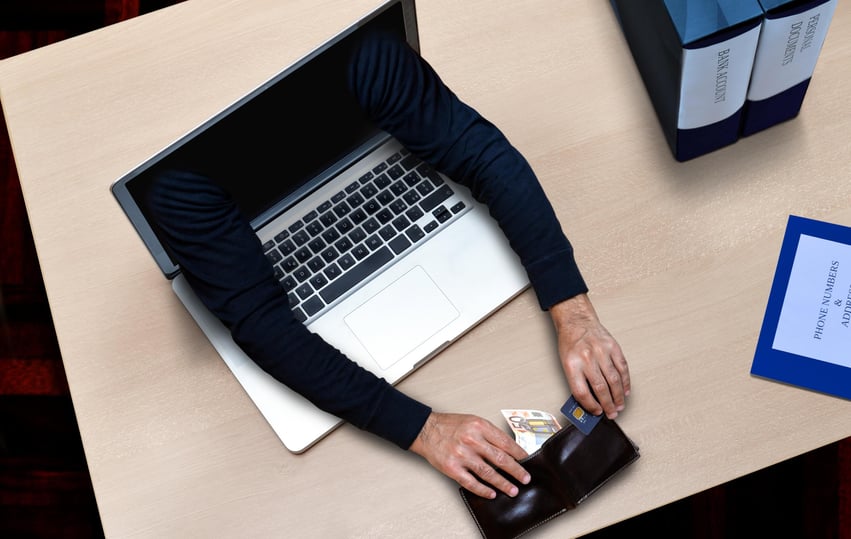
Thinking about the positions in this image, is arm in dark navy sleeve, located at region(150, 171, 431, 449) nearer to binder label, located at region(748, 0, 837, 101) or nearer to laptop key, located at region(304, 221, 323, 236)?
laptop key, located at region(304, 221, 323, 236)

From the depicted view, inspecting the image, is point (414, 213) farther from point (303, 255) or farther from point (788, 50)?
point (788, 50)

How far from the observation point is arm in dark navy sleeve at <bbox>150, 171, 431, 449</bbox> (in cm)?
107

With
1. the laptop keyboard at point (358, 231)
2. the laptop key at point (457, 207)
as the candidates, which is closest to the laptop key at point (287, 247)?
the laptop keyboard at point (358, 231)

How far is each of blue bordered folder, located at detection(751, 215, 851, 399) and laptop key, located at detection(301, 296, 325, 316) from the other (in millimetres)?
538

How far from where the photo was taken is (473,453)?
109cm

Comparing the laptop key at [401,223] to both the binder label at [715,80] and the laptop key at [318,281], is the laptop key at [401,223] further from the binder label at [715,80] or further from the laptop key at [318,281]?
the binder label at [715,80]

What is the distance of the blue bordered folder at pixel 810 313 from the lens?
112 cm

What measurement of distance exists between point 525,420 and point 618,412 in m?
0.12

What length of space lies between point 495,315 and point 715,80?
1.27 ft

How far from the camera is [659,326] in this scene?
1153mm

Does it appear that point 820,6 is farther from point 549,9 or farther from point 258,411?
point 258,411

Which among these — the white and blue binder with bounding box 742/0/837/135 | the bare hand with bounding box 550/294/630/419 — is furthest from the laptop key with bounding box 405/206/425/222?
the white and blue binder with bounding box 742/0/837/135

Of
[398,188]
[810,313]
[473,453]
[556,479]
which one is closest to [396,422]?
[473,453]

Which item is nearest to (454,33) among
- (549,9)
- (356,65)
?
(549,9)
